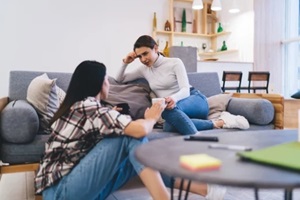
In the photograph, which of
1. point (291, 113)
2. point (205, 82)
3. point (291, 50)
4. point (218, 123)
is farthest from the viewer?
point (291, 50)

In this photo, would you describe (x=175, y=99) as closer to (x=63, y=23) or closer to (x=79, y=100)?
(x=79, y=100)

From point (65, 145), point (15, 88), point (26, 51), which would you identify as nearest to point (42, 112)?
point (15, 88)

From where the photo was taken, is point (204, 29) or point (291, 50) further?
point (204, 29)

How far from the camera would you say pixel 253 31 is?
19.8 feet

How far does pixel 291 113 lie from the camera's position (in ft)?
11.1

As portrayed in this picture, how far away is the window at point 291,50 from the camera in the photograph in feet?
20.6

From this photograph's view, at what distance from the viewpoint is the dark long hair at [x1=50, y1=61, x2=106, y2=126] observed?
55.7 inches

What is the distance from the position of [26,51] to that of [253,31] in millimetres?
4053

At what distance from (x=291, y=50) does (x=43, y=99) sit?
556 centimetres

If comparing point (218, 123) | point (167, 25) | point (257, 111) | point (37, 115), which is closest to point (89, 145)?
point (37, 115)

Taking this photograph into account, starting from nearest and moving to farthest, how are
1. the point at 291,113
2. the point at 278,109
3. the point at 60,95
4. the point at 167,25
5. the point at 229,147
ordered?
the point at 229,147 < the point at 60,95 < the point at 278,109 < the point at 291,113 < the point at 167,25

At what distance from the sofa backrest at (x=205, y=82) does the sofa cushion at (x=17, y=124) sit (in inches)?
59.1

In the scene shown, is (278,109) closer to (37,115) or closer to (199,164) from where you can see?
(37,115)

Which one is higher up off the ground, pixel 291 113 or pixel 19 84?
pixel 19 84
